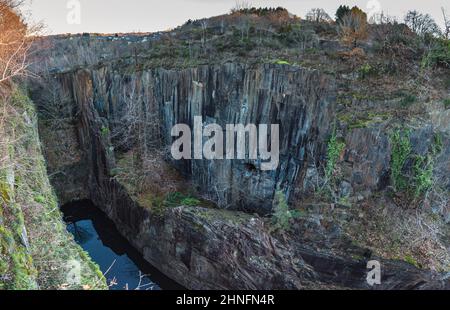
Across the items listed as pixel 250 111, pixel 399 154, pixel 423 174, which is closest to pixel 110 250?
pixel 250 111

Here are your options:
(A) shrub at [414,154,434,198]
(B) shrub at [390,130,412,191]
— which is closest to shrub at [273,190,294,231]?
(B) shrub at [390,130,412,191]

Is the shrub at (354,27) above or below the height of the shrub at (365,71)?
above

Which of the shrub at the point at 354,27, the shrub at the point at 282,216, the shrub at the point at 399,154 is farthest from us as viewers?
the shrub at the point at 354,27

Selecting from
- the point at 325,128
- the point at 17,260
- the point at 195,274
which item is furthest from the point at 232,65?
the point at 17,260

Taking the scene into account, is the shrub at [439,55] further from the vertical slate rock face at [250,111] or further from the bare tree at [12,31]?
the bare tree at [12,31]

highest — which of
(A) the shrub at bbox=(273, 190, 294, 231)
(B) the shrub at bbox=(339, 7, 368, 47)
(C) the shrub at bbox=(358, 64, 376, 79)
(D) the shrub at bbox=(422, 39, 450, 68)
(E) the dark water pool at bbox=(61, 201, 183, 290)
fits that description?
(B) the shrub at bbox=(339, 7, 368, 47)

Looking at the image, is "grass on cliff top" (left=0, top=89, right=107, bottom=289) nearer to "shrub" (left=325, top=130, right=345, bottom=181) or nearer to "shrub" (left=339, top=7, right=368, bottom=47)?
"shrub" (left=325, top=130, right=345, bottom=181)

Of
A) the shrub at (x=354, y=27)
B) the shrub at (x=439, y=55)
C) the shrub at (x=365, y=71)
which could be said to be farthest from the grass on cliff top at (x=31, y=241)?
the shrub at (x=354, y=27)

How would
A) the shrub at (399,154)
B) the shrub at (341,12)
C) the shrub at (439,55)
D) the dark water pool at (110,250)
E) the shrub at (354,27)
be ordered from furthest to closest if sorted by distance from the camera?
the shrub at (341,12) → the shrub at (354,27) → the shrub at (439,55) → the dark water pool at (110,250) → the shrub at (399,154)

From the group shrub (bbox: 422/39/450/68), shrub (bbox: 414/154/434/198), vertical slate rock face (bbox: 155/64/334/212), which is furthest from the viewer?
shrub (bbox: 422/39/450/68)
